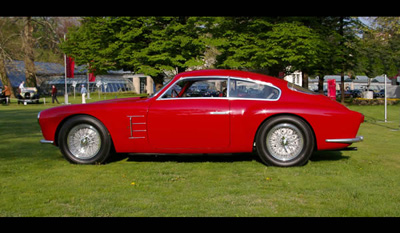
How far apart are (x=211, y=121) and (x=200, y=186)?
1401mm

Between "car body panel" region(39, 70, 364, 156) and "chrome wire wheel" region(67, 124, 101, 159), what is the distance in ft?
0.84

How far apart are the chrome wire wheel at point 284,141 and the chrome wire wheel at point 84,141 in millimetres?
2719

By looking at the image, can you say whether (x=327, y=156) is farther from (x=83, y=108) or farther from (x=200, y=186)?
(x=83, y=108)

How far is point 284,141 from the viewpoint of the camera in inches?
238

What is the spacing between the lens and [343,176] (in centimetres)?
541

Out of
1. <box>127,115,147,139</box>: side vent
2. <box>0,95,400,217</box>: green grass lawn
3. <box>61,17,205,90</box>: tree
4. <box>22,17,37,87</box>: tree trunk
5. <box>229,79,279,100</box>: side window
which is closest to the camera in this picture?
<box>0,95,400,217</box>: green grass lawn

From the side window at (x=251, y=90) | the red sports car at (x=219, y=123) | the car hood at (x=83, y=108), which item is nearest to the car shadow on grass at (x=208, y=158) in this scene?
the red sports car at (x=219, y=123)

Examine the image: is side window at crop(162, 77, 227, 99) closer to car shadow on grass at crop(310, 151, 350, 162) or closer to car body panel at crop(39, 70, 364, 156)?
car body panel at crop(39, 70, 364, 156)

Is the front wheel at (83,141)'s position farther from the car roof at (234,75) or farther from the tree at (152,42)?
the tree at (152,42)

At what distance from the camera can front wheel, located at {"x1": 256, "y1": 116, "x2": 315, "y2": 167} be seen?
5.98 meters

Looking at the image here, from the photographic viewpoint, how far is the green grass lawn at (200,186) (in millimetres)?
3904

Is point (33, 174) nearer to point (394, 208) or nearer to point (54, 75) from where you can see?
point (394, 208)

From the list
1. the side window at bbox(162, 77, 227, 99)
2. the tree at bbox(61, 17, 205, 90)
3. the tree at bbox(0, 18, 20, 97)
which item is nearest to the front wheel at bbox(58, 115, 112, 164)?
the side window at bbox(162, 77, 227, 99)
